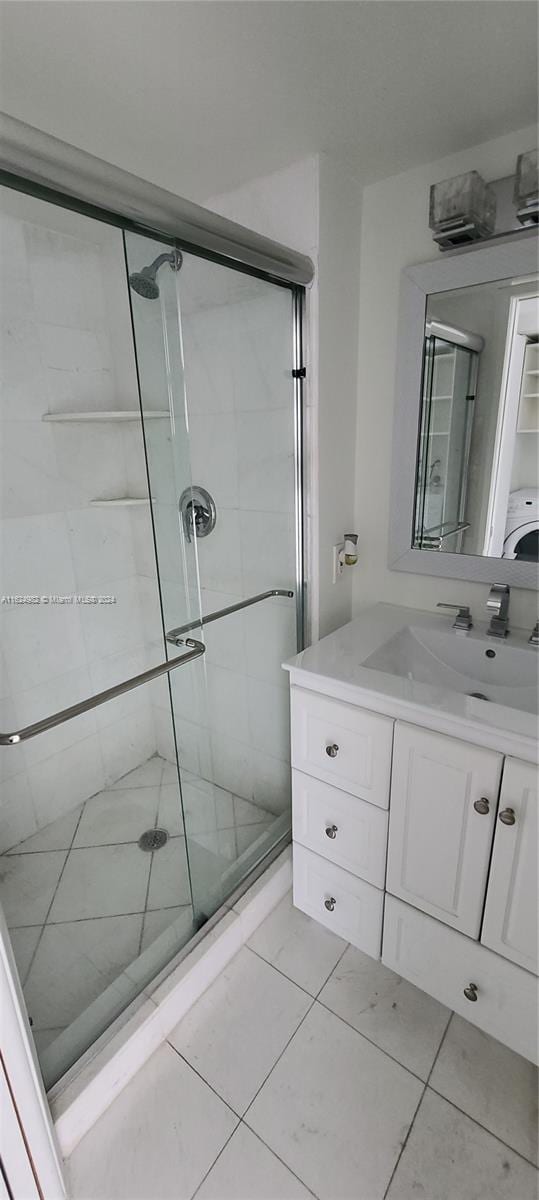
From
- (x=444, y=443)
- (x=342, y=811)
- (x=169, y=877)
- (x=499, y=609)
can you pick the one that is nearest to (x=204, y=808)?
(x=169, y=877)

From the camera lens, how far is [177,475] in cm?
116

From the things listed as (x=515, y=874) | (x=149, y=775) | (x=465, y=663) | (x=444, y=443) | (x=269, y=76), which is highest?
(x=269, y=76)

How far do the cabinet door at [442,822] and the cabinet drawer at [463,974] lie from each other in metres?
0.05

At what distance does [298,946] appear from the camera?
54.1 inches

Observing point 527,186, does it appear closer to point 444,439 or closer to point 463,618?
point 444,439

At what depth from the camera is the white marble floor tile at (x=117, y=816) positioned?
1705 millimetres

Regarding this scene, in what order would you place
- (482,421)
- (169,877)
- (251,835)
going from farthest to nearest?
(251,835) < (169,877) < (482,421)

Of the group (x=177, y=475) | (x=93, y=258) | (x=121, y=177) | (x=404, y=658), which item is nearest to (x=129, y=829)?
(x=404, y=658)

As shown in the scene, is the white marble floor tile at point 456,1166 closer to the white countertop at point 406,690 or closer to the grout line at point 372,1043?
the grout line at point 372,1043

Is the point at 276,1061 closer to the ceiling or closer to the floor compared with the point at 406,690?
closer to the floor

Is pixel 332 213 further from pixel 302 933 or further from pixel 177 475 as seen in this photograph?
pixel 302 933

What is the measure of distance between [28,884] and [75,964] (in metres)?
0.36

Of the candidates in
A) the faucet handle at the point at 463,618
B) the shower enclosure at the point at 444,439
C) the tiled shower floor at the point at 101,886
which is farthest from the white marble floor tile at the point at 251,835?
the shower enclosure at the point at 444,439

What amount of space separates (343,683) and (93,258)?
1.52 m
